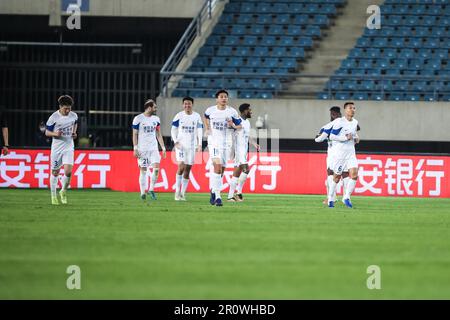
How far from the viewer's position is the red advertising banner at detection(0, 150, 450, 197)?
101 feet

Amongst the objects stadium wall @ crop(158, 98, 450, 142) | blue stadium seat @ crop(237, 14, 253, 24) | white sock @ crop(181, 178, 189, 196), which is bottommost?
white sock @ crop(181, 178, 189, 196)

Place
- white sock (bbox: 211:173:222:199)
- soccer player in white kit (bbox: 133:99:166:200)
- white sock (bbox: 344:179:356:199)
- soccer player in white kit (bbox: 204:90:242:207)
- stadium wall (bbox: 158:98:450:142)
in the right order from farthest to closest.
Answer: stadium wall (bbox: 158:98:450:142), soccer player in white kit (bbox: 133:99:166:200), white sock (bbox: 344:179:356:199), soccer player in white kit (bbox: 204:90:242:207), white sock (bbox: 211:173:222:199)

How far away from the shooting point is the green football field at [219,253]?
960 centimetres

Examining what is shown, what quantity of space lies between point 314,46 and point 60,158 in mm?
17952

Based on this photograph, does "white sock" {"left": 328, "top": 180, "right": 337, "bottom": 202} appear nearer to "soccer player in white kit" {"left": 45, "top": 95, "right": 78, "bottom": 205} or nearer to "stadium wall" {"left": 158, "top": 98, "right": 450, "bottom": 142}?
"soccer player in white kit" {"left": 45, "top": 95, "right": 78, "bottom": 205}

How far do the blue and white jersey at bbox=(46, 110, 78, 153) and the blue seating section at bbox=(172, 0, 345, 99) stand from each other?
45.3ft

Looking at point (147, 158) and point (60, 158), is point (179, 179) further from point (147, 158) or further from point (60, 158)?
point (60, 158)

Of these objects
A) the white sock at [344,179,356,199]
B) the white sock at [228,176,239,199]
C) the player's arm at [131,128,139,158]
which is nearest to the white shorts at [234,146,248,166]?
the white sock at [228,176,239,199]

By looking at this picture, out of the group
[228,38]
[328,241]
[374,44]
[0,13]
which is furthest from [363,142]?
[328,241]

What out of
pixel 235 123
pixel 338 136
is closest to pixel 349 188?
pixel 338 136

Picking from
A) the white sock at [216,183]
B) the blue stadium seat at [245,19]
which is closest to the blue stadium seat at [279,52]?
the blue stadium seat at [245,19]

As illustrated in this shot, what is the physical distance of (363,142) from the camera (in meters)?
35.8

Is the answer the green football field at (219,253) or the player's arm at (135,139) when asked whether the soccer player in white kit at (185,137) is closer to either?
the player's arm at (135,139)
